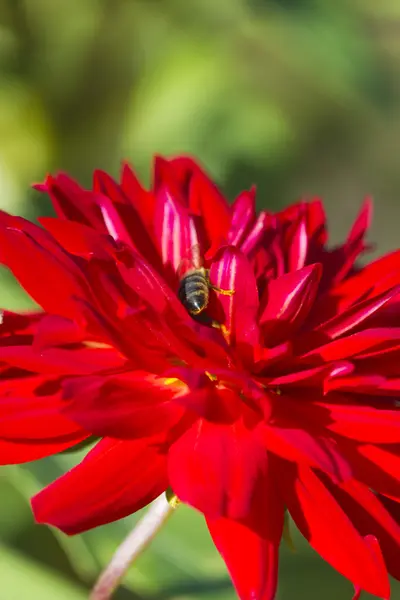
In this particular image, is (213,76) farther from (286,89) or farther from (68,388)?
(68,388)

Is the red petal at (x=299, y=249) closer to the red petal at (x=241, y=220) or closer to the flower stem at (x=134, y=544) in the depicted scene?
the red petal at (x=241, y=220)

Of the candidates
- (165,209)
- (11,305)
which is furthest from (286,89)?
(165,209)

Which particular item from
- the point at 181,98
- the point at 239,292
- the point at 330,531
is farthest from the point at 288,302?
the point at 181,98

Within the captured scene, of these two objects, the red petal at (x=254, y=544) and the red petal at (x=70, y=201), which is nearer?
the red petal at (x=254, y=544)

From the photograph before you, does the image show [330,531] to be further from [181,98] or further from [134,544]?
[181,98]

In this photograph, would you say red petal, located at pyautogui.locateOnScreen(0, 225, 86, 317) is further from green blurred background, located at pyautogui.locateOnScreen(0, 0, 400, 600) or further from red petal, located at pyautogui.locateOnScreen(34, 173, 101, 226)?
green blurred background, located at pyautogui.locateOnScreen(0, 0, 400, 600)

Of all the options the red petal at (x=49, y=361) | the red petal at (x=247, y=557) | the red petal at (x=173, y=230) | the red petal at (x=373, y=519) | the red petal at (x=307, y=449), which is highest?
the red petal at (x=173, y=230)

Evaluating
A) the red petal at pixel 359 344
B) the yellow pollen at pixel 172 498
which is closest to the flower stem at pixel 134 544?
the yellow pollen at pixel 172 498
